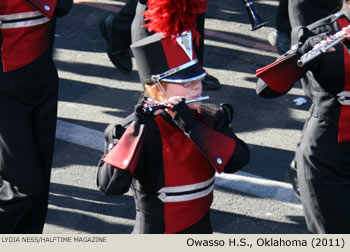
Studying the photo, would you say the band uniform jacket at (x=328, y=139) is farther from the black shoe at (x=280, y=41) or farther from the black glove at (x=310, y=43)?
the black shoe at (x=280, y=41)

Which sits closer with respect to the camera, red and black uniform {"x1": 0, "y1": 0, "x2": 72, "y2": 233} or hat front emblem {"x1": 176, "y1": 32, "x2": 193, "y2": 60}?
hat front emblem {"x1": 176, "y1": 32, "x2": 193, "y2": 60}

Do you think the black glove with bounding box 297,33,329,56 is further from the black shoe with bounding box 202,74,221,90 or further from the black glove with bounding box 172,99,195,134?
the black shoe with bounding box 202,74,221,90

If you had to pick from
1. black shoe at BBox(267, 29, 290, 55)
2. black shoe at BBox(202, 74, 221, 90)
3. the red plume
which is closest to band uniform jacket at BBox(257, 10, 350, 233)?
the red plume

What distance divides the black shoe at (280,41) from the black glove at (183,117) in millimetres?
4212

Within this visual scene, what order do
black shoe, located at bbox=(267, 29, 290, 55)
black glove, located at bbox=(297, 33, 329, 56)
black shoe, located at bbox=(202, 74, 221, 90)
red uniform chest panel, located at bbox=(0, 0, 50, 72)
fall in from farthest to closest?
black shoe, located at bbox=(267, 29, 290, 55) < black shoe, located at bbox=(202, 74, 221, 90) < red uniform chest panel, located at bbox=(0, 0, 50, 72) < black glove, located at bbox=(297, 33, 329, 56)

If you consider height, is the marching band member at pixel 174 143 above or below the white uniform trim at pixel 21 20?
below

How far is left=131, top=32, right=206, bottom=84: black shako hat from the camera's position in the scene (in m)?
3.57

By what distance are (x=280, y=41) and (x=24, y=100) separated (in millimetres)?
3843

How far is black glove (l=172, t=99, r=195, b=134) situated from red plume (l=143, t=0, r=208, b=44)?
34 cm

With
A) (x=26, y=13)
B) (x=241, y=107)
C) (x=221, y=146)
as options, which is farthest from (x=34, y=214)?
(x=241, y=107)

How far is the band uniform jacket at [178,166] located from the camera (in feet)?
11.9

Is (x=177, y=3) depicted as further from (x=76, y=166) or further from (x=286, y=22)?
(x=286, y=22)

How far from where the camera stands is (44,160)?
4.64 m

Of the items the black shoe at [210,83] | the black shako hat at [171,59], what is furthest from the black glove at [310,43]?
the black shoe at [210,83]
